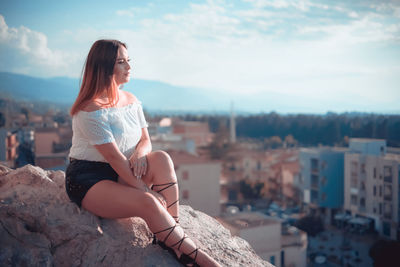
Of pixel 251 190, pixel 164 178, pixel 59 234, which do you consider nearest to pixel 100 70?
pixel 164 178

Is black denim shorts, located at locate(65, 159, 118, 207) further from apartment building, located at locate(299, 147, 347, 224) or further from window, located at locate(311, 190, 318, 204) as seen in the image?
window, located at locate(311, 190, 318, 204)

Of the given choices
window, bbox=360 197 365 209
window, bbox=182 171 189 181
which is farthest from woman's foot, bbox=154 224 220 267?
window, bbox=360 197 365 209

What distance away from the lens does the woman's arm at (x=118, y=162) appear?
1.81m

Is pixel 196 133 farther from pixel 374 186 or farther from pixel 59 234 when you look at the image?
pixel 59 234

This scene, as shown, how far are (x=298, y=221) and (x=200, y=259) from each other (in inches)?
538

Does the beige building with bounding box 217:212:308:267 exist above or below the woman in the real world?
below

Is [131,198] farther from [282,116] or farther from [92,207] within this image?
[282,116]

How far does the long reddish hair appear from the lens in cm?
193

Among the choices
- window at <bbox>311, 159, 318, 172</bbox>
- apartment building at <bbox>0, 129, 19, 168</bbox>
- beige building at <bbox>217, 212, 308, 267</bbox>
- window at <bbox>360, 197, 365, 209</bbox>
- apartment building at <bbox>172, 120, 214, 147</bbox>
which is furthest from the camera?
apartment building at <bbox>172, 120, 214, 147</bbox>

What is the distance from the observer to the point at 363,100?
18344 mm

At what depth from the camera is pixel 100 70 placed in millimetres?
1941

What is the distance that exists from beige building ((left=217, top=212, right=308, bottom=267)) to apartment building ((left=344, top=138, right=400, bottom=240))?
17.4ft

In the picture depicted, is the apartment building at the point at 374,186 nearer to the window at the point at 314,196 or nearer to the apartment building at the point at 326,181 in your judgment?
the apartment building at the point at 326,181

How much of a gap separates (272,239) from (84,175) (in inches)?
285
